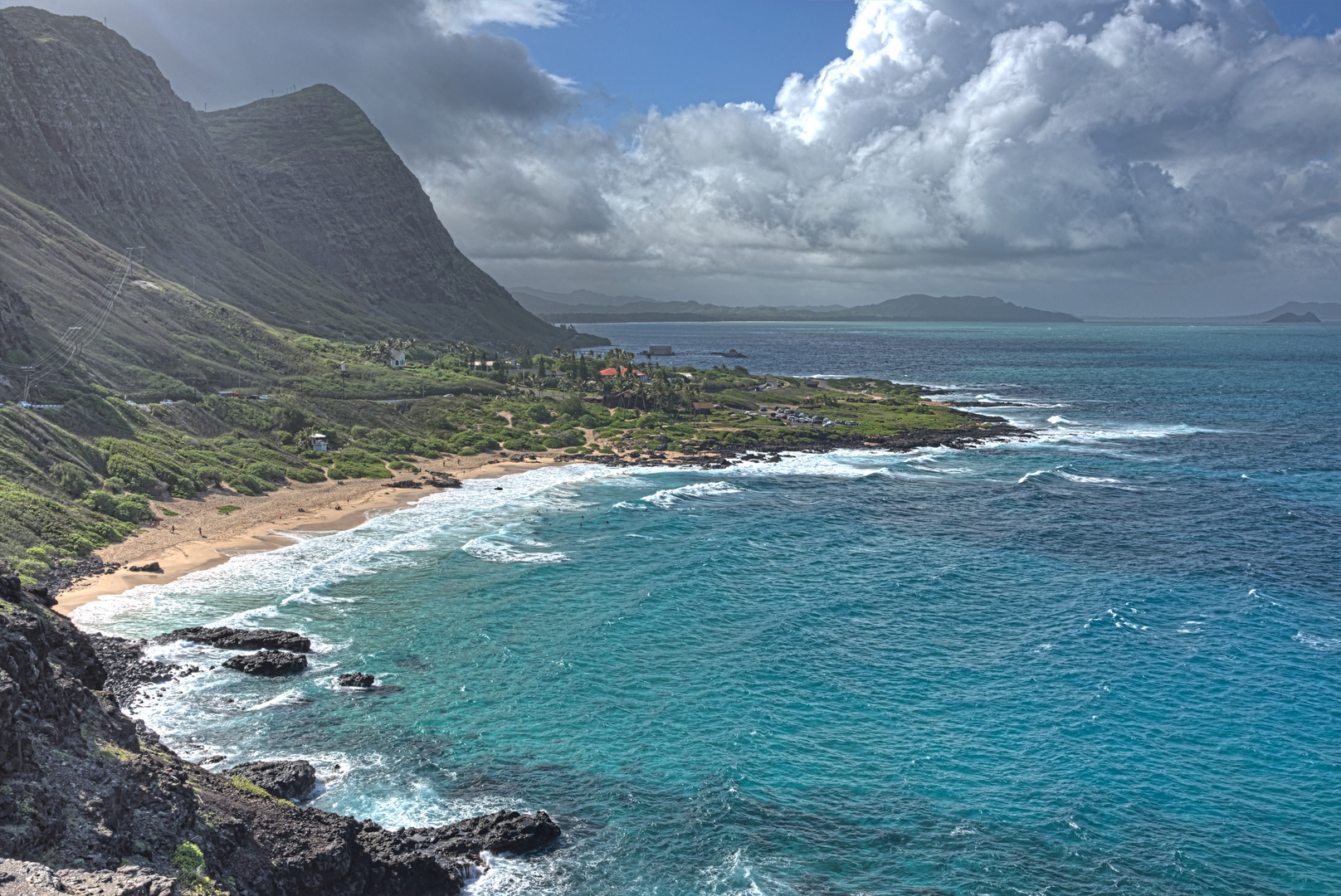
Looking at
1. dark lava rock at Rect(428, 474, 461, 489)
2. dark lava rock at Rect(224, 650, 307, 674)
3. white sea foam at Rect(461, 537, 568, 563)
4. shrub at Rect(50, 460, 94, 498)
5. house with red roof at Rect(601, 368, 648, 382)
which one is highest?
house with red roof at Rect(601, 368, 648, 382)

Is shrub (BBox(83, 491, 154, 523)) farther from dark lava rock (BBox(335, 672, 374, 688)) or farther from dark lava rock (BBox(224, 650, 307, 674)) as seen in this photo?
dark lava rock (BBox(335, 672, 374, 688))

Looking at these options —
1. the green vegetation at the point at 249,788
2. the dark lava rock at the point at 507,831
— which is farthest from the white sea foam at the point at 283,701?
the dark lava rock at the point at 507,831

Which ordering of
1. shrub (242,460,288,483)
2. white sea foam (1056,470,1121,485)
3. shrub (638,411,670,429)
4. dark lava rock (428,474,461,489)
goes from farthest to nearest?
shrub (638,411,670,429) < white sea foam (1056,470,1121,485) < dark lava rock (428,474,461,489) < shrub (242,460,288,483)

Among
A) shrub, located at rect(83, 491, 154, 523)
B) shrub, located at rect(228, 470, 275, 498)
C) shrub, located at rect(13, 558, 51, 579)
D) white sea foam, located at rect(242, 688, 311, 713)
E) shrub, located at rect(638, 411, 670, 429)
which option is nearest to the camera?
white sea foam, located at rect(242, 688, 311, 713)

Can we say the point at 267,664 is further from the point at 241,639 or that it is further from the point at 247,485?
the point at 247,485

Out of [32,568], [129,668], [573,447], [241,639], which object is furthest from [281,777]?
[573,447]

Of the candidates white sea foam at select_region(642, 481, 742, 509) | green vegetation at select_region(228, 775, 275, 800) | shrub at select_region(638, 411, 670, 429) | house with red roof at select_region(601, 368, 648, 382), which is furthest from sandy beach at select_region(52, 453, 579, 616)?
house with red roof at select_region(601, 368, 648, 382)

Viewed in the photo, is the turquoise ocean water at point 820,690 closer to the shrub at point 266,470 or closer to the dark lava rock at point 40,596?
the dark lava rock at point 40,596

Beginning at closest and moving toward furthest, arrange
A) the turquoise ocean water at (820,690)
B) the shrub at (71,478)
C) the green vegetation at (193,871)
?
the green vegetation at (193,871)
the turquoise ocean water at (820,690)
the shrub at (71,478)
